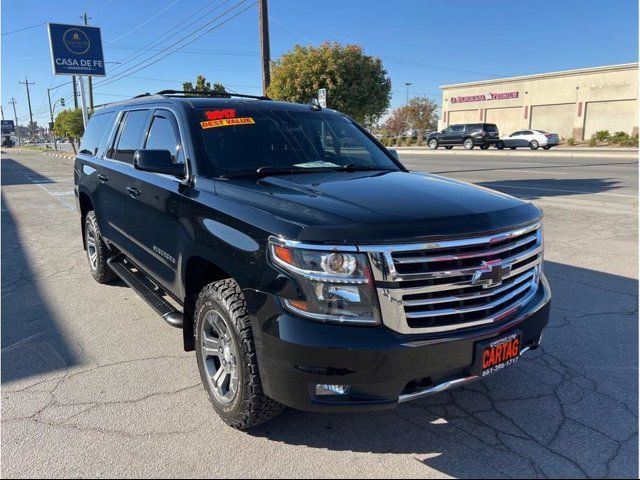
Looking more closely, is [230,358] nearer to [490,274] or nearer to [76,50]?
[490,274]

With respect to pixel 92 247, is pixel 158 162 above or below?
above

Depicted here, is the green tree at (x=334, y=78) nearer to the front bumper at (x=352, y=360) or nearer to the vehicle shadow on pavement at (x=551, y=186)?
the vehicle shadow on pavement at (x=551, y=186)

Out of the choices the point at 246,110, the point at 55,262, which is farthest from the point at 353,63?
the point at 246,110

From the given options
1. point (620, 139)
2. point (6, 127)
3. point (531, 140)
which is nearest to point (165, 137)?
point (531, 140)

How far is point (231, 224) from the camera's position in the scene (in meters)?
2.78

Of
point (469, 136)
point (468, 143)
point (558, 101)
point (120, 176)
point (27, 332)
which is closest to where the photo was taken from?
point (27, 332)

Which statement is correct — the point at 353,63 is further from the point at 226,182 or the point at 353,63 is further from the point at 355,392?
the point at 355,392

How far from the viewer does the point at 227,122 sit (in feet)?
12.1

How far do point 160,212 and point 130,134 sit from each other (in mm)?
1370

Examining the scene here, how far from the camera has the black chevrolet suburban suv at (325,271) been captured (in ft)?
7.66

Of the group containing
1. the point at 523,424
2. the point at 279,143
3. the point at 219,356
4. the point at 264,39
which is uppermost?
the point at 264,39

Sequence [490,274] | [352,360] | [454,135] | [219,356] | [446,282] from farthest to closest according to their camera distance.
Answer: [454,135] → [219,356] → [490,274] → [446,282] → [352,360]

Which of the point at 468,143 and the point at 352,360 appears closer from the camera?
the point at 352,360

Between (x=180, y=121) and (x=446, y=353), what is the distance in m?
2.48
